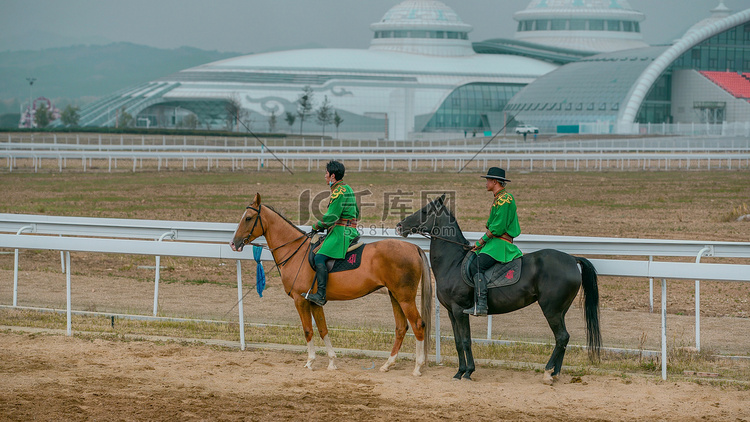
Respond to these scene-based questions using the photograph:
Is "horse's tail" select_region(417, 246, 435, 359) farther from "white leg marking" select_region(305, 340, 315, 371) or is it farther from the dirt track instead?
"white leg marking" select_region(305, 340, 315, 371)

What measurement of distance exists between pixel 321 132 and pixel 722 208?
217 feet

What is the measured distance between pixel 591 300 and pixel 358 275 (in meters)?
2.12

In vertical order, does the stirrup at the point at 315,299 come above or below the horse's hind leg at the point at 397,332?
above

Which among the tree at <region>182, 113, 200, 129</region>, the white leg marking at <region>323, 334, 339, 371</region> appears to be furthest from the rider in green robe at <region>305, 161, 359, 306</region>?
the tree at <region>182, 113, 200, 129</region>

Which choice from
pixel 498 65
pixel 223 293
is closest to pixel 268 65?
pixel 498 65

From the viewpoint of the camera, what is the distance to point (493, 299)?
305 inches

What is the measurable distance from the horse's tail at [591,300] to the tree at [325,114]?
7593 cm

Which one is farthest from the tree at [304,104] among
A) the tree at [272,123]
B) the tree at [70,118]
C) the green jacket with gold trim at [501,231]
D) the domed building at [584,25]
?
the green jacket with gold trim at [501,231]

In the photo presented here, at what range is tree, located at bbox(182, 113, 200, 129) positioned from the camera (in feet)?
275

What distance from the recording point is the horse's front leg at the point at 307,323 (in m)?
8.13

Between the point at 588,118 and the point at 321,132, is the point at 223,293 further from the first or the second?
the point at 321,132

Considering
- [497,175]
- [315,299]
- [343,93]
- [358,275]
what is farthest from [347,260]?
[343,93]

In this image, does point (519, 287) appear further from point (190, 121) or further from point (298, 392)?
point (190, 121)

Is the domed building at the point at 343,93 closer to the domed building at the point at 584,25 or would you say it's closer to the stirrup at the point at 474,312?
the domed building at the point at 584,25
